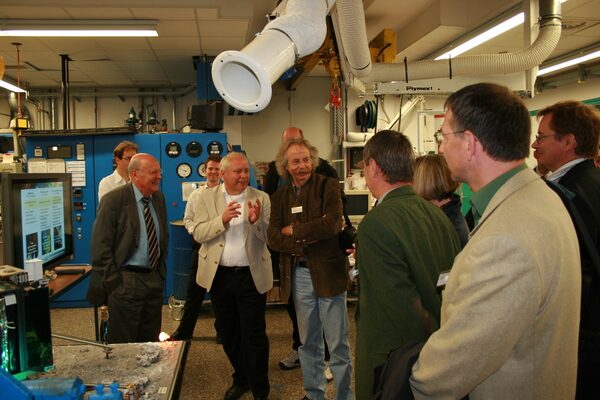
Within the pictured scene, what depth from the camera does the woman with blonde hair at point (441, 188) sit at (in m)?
2.07

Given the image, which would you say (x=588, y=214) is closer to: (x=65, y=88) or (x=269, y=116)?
(x=65, y=88)

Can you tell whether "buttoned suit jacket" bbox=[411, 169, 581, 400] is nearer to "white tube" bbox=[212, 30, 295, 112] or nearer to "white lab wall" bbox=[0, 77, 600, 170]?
"white tube" bbox=[212, 30, 295, 112]

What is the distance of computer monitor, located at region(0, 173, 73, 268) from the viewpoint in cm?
146

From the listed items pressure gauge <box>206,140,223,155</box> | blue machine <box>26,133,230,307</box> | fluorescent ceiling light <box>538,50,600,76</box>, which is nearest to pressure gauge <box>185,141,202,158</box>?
blue machine <box>26,133,230,307</box>

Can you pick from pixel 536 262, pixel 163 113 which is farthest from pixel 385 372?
pixel 163 113

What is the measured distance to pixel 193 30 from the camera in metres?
5.36

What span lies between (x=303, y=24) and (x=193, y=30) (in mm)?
4596

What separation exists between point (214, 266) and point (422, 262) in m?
1.55

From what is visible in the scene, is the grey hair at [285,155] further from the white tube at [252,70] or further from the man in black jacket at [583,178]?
the white tube at [252,70]

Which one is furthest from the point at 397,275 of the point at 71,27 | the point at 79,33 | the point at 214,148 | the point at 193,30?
the point at 79,33

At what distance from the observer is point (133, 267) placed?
269 centimetres

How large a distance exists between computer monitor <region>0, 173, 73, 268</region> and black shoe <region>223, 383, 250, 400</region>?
57.4 inches

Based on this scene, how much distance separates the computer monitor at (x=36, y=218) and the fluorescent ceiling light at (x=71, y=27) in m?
3.52

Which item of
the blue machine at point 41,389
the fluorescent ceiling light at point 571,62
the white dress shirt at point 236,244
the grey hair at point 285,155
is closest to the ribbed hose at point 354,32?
the grey hair at point 285,155
